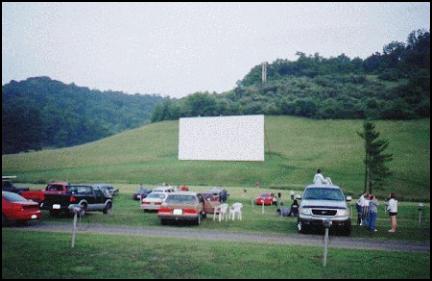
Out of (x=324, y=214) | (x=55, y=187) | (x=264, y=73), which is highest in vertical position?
(x=264, y=73)

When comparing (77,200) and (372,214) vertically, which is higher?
(372,214)

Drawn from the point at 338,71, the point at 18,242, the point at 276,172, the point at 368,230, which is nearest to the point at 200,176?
the point at 276,172

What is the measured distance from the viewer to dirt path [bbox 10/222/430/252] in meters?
13.4

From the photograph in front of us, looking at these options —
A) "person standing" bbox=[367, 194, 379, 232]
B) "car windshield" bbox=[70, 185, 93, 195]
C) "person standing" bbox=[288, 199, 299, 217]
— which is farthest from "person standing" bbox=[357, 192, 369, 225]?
"car windshield" bbox=[70, 185, 93, 195]

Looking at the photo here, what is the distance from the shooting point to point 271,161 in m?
77.2

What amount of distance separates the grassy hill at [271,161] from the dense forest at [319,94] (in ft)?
12.1

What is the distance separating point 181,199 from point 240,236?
411 centimetres

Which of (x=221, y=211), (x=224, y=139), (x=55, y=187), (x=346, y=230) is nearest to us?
(x=346, y=230)

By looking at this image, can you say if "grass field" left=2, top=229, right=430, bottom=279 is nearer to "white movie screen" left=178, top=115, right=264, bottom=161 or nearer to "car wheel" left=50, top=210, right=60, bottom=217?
"car wheel" left=50, top=210, right=60, bottom=217

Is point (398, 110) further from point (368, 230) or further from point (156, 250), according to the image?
point (156, 250)

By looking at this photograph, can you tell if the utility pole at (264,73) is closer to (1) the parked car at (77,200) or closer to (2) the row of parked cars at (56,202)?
(1) the parked car at (77,200)

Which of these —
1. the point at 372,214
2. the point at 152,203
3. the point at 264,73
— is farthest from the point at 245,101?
the point at 372,214

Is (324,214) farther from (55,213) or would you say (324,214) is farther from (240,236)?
(55,213)

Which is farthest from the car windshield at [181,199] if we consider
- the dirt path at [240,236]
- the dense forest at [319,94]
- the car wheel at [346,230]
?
the dense forest at [319,94]
